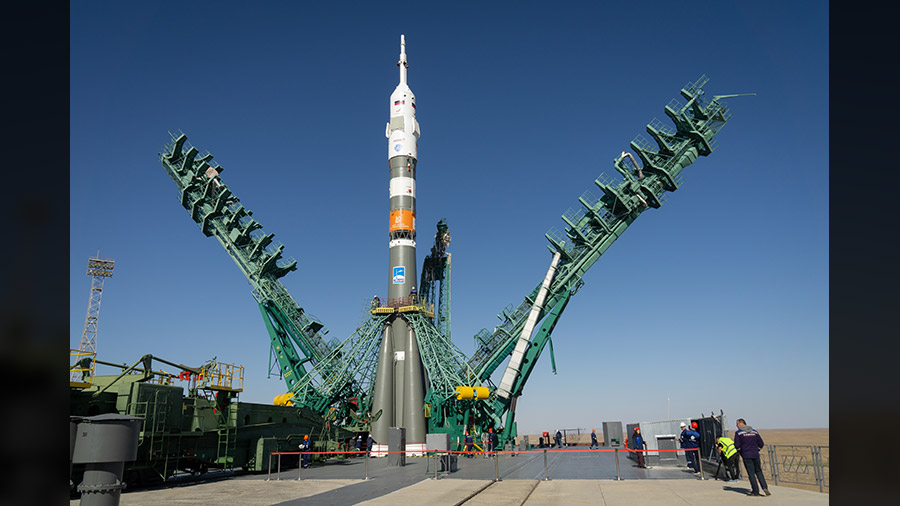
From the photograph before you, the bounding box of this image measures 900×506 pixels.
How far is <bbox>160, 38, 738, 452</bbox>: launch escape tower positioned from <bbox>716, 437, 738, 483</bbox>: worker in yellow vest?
62.9 feet

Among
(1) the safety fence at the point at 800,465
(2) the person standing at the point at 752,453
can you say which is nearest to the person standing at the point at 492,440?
(1) the safety fence at the point at 800,465

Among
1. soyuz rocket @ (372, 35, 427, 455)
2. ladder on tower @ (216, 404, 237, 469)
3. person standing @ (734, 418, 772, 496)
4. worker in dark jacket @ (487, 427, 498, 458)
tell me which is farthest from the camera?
soyuz rocket @ (372, 35, 427, 455)

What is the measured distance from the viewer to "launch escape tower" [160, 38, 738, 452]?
3541 cm

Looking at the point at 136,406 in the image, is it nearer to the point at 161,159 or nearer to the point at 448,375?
the point at 448,375

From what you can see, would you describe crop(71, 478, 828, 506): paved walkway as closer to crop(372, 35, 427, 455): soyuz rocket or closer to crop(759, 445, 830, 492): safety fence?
crop(759, 445, 830, 492): safety fence

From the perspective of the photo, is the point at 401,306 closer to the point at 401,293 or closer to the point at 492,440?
the point at 401,293

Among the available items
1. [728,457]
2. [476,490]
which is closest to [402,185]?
[476,490]

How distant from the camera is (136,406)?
1862 cm

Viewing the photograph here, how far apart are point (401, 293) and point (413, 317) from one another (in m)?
2.05

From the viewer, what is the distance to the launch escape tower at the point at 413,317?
35406mm

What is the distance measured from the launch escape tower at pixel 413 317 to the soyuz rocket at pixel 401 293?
70 mm

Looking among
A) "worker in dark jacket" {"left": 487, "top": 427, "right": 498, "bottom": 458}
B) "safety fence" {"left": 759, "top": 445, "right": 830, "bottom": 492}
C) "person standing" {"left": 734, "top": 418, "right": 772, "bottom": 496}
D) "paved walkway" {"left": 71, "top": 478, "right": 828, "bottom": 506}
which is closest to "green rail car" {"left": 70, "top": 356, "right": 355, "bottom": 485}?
"paved walkway" {"left": 71, "top": 478, "right": 828, "bottom": 506}
